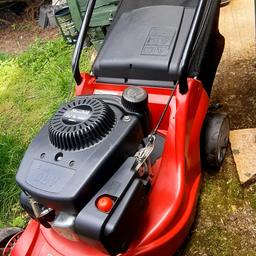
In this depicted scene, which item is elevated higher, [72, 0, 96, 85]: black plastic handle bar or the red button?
[72, 0, 96, 85]: black plastic handle bar

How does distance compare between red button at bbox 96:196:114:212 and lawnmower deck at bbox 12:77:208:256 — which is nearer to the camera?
red button at bbox 96:196:114:212

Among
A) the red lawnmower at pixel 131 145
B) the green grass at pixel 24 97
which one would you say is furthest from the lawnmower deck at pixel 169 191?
the green grass at pixel 24 97

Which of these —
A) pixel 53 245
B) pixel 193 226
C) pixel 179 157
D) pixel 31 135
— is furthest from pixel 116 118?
pixel 31 135

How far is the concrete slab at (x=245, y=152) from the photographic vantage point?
1.48 metres

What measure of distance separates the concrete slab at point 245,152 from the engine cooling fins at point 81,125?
66cm

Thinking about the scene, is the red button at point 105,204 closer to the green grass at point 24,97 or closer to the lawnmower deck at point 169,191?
the lawnmower deck at point 169,191

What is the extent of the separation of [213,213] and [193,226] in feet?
0.29

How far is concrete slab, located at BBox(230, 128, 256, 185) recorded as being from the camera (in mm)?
1484

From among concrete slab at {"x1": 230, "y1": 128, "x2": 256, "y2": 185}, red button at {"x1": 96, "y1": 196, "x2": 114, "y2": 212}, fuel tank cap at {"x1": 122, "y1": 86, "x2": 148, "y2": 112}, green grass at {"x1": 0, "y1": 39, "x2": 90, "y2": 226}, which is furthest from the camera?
green grass at {"x1": 0, "y1": 39, "x2": 90, "y2": 226}

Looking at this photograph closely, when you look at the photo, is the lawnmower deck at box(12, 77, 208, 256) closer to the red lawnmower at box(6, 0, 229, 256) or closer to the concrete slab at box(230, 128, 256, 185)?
the red lawnmower at box(6, 0, 229, 256)

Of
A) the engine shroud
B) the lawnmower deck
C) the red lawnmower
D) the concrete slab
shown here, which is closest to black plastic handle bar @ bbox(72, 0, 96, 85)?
the red lawnmower

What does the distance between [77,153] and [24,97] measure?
1.58 m

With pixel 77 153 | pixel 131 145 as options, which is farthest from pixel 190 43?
pixel 77 153

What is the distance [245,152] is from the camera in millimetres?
1552
